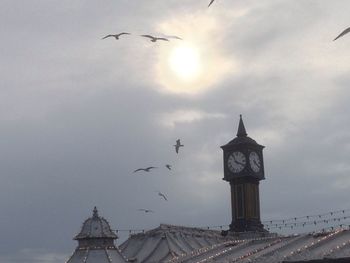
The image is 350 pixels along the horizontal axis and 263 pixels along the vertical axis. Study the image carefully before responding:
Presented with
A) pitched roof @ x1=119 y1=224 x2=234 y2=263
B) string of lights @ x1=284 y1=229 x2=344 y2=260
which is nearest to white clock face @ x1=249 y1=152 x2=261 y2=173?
pitched roof @ x1=119 y1=224 x2=234 y2=263

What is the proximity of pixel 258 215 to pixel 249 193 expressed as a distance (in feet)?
9.25

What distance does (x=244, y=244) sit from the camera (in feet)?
149

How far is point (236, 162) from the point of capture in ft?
268

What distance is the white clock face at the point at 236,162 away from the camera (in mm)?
81125

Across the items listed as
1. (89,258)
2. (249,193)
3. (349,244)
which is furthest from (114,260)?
(249,193)

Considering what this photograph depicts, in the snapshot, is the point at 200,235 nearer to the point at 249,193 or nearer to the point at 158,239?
the point at 158,239

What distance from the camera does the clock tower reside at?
261 feet

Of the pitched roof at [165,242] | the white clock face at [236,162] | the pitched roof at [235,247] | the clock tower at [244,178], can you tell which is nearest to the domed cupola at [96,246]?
the pitched roof at [235,247]

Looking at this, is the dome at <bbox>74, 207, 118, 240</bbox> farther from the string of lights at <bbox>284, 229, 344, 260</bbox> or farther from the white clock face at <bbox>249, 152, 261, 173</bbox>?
the white clock face at <bbox>249, 152, 261, 173</bbox>

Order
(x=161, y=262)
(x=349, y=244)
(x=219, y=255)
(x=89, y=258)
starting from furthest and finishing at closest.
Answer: (x=161, y=262), (x=89, y=258), (x=219, y=255), (x=349, y=244)

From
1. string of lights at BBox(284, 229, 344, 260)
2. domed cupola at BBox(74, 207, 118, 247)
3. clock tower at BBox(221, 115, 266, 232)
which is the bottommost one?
string of lights at BBox(284, 229, 344, 260)

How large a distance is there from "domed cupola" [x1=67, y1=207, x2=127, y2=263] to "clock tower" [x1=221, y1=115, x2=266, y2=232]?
29.1 m

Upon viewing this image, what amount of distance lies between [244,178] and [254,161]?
2799 mm

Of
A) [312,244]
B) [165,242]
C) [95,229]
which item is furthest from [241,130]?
[312,244]
